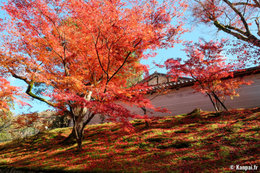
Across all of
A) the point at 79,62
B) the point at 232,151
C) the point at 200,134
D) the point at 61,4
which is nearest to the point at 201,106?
the point at 200,134

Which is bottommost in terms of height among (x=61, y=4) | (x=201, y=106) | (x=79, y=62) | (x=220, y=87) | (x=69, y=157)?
(x=69, y=157)

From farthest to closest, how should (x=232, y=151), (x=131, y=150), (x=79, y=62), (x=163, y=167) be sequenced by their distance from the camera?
(x=79, y=62) → (x=131, y=150) → (x=232, y=151) → (x=163, y=167)

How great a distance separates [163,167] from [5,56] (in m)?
8.18

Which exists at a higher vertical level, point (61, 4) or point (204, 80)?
point (61, 4)

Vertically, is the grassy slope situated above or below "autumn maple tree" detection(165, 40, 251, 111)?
below

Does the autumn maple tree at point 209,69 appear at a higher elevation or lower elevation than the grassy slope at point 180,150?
higher

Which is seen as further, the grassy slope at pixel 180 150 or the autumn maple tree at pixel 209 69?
the autumn maple tree at pixel 209 69

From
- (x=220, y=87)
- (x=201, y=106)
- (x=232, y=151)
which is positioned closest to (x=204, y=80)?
(x=220, y=87)

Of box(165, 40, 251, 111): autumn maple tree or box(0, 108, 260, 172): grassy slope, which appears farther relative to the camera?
box(165, 40, 251, 111): autumn maple tree

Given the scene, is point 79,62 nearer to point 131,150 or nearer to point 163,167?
point 131,150

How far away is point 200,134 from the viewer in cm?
629

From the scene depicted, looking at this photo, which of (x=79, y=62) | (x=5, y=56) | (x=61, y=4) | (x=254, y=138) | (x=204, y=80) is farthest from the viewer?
(x=204, y=80)

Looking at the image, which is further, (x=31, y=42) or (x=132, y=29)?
(x=31, y=42)

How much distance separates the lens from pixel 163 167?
4.06 m
